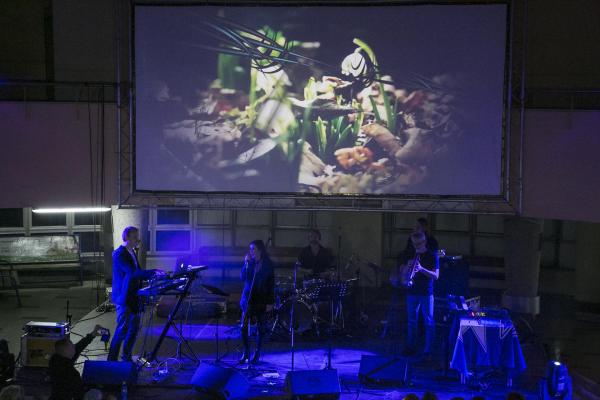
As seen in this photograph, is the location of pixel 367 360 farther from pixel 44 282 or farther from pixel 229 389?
pixel 44 282

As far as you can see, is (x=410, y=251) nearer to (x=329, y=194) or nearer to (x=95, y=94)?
(x=329, y=194)

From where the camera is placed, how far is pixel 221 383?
760 centimetres

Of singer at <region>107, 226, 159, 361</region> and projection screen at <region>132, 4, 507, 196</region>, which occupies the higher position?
projection screen at <region>132, 4, 507, 196</region>

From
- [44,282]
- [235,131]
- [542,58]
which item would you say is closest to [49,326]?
[235,131]

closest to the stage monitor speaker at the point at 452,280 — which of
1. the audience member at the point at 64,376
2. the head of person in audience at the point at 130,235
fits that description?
the head of person in audience at the point at 130,235

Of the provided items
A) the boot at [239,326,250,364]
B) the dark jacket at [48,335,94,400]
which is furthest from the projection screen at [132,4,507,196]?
the dark jacket at [48,335,94,400]

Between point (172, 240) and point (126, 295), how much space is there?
5.63 meters

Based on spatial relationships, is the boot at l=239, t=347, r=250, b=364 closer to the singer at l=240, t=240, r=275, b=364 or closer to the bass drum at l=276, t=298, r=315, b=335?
the singer at l=240, t=240, r=275, b=364

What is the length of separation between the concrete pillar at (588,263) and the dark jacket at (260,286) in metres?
5.66

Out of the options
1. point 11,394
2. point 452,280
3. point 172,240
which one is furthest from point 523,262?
point 11,394

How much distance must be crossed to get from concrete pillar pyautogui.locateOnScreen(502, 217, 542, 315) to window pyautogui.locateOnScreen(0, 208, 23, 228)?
866 cm

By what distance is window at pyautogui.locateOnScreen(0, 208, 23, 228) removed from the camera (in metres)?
14.0

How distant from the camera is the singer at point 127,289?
8555mm

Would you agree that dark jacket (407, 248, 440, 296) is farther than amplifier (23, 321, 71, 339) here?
Yes
